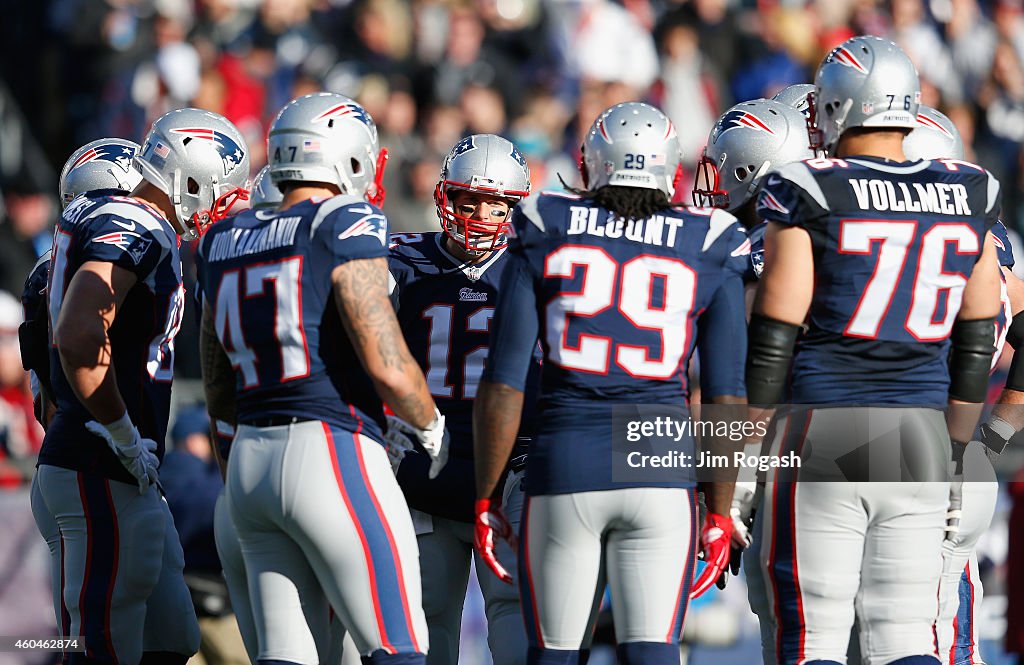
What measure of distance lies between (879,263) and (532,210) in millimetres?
1041

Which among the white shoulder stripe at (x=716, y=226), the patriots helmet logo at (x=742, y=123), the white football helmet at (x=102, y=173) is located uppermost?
the patriots helmet logo at (x=742, y=123)

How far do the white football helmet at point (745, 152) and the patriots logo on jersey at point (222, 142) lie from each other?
1696 mm

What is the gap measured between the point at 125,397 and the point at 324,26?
7.54 metres

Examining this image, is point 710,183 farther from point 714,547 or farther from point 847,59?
point 714,547

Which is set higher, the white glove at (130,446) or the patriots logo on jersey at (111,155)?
the patriots logo on jersey at (111,155)

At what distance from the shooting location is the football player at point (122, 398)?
16.0 ft

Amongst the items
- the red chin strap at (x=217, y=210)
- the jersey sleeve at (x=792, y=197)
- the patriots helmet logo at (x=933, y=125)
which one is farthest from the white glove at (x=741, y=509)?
the red chin strap at (x=217, y=210)

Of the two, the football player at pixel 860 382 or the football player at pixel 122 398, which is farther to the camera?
the football player at pixel 122 398

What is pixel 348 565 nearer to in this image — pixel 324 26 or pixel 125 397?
pixel 125 397

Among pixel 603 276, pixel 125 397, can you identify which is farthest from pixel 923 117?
pixel 125 397

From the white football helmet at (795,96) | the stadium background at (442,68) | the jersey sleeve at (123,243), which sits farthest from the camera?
the stadium background at (442,68)

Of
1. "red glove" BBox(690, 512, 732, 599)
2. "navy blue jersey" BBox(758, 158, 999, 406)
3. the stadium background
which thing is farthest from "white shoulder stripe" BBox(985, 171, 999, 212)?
the stadium background

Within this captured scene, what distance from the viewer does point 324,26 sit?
12.1 m

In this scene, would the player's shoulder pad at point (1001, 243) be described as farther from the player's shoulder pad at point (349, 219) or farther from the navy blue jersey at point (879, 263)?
the player's shoulder pad at point (349, 219)
